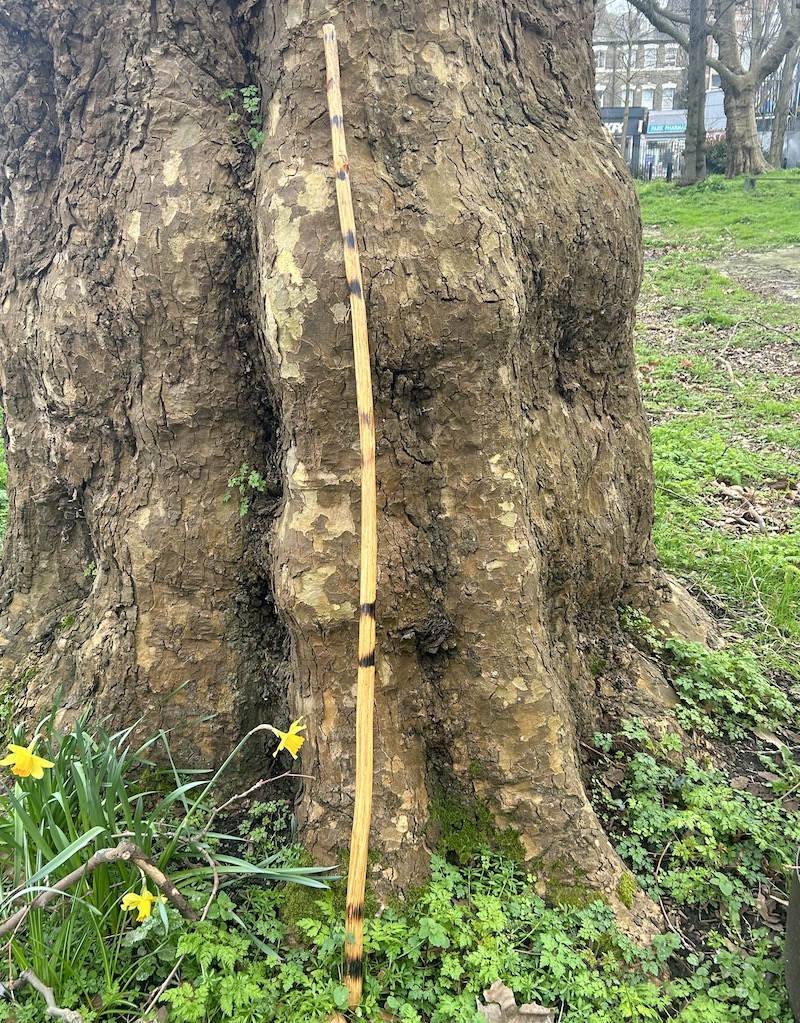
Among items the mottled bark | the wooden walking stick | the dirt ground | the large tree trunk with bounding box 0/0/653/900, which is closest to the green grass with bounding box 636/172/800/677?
the dirt ground

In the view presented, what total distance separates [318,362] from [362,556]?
603mm

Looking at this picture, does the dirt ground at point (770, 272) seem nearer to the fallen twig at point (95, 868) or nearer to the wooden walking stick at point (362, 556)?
the wooden walking stick at point (362, 556)

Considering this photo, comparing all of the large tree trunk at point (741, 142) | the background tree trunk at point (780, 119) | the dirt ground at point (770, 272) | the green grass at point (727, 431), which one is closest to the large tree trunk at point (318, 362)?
the green grass at point (727, 431)

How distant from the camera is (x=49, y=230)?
277cm

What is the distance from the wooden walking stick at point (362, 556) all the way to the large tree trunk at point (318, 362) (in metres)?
0.09

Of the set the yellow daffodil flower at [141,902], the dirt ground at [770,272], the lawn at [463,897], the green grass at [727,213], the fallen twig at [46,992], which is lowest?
the lawn at [463,897]

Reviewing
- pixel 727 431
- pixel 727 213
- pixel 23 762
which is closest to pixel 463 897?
pixel 23 762

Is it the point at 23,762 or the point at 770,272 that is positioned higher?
the point at 770,272

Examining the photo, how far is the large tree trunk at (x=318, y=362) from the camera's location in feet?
7.52

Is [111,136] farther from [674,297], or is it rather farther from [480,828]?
[674,297]

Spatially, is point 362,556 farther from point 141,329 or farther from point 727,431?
point 727,431

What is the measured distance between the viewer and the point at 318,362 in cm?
225

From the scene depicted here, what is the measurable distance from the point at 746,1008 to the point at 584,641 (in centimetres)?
137

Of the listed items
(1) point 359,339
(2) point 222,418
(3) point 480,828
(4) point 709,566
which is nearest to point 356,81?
(1) point 359,339
